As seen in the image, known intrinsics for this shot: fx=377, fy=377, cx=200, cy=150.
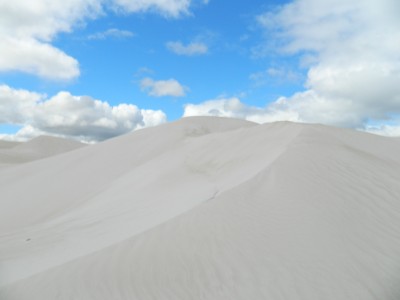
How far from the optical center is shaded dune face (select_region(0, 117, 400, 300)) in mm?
3971

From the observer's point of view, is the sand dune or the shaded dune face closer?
the shaded dune face

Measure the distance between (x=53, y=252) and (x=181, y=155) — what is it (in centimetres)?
767

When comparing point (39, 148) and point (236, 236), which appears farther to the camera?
point (39, 148)

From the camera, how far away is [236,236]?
4.74m

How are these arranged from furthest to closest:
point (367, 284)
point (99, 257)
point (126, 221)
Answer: point (126, 221)
point (99, 257)
point (367, 284)

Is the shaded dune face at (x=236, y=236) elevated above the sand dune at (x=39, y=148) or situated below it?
below

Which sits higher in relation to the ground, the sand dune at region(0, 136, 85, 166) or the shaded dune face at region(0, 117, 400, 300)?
the sand dune at region(0, 136, 85, 166)

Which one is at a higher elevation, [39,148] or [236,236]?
[39,148]

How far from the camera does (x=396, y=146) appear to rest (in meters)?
12.4

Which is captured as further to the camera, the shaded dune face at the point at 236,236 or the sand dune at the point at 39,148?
the sand dune at the point at 39,148

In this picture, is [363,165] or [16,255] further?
[363,165]

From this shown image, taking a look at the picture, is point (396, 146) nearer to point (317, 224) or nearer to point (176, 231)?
point (317, 224)

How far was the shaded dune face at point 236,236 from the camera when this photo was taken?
13.0ft

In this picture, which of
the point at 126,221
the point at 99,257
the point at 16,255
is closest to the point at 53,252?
the point at 16,255
